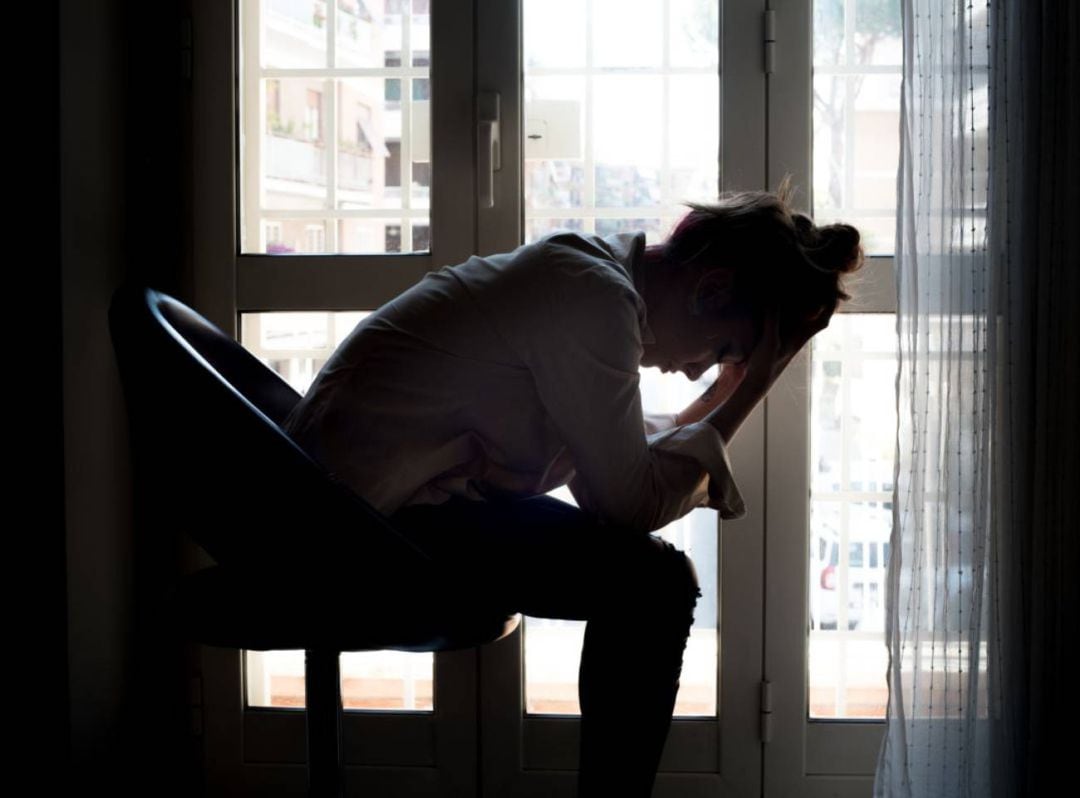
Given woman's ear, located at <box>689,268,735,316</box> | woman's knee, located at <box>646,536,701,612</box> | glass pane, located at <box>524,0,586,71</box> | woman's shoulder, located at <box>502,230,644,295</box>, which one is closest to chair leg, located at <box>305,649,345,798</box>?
woman's knee, located at <box>646,536,701,612</box>

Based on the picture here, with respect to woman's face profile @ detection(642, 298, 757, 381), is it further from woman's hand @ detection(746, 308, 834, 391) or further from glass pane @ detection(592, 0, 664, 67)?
glass pane @ detection(592, 0, 664, 67)

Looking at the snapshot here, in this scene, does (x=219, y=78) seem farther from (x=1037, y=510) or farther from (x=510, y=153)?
(x=1037, y=510)

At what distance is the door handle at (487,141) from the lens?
198 centimetres

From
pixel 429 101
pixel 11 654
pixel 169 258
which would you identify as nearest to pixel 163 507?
pixel 11 654

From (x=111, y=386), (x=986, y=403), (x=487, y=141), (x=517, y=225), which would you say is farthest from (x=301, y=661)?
(x=986, y=403)

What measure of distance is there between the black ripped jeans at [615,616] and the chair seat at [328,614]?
106 millimetres

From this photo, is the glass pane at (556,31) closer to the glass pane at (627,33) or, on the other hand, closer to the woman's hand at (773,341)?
the glass pane at (627,33)

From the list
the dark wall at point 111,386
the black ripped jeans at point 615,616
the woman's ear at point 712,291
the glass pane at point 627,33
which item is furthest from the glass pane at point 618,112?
the black ripped jeans at point 615,616

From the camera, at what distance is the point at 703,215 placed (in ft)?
5.08

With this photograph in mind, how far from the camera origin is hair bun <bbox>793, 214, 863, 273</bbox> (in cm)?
157

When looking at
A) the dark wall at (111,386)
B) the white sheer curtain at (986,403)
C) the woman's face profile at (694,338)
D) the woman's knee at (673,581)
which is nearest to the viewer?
the woman's knee at (673,581)

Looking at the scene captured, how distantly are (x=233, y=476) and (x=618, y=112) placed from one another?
1127 mm

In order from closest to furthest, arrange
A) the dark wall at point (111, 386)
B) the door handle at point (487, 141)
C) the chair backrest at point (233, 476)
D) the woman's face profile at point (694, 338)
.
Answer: the chair backrest at point (233, 476) < the woman's face profile at point (694, 338) < the dark wall at point (111, 386) < the door handle at point (487, 141)

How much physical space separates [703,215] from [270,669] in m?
1.20
